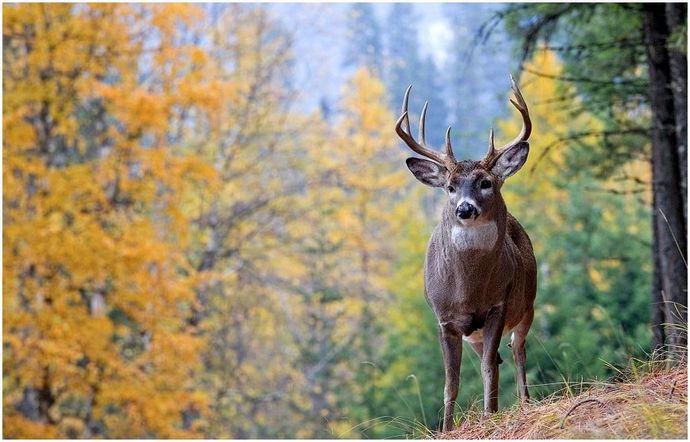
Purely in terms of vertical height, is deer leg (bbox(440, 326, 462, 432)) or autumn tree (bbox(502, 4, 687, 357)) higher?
autumn tree (bbox(502, 4, 687, 357))

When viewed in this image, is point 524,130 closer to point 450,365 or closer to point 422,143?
point 422,143

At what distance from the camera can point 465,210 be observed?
3594mm

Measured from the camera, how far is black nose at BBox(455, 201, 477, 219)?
3.60 meters

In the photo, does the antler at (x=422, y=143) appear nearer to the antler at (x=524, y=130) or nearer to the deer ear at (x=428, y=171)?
the deer ear at (x=428, y=171)

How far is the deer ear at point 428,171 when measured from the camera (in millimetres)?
3902

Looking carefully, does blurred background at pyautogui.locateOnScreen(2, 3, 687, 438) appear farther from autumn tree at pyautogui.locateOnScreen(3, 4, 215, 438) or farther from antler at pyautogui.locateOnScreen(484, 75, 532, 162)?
antler at pyautogui.locateOnScreen(484, 75, 532, 162)

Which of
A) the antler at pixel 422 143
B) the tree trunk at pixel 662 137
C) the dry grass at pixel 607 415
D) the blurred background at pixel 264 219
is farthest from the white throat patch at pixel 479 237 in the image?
the tree trunk at pixel 662 137

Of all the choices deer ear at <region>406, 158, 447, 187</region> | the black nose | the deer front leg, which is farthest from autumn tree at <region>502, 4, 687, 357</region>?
the black nose

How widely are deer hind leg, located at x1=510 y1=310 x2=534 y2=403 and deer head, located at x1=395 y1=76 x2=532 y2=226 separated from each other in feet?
2.60

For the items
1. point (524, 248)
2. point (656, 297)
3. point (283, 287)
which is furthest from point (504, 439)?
point (283, 287)

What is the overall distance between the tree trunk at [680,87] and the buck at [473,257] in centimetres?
347

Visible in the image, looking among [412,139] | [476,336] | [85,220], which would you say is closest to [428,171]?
[412,139]

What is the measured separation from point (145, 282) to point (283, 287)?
19.1ft

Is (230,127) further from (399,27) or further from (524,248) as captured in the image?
(399,27)
